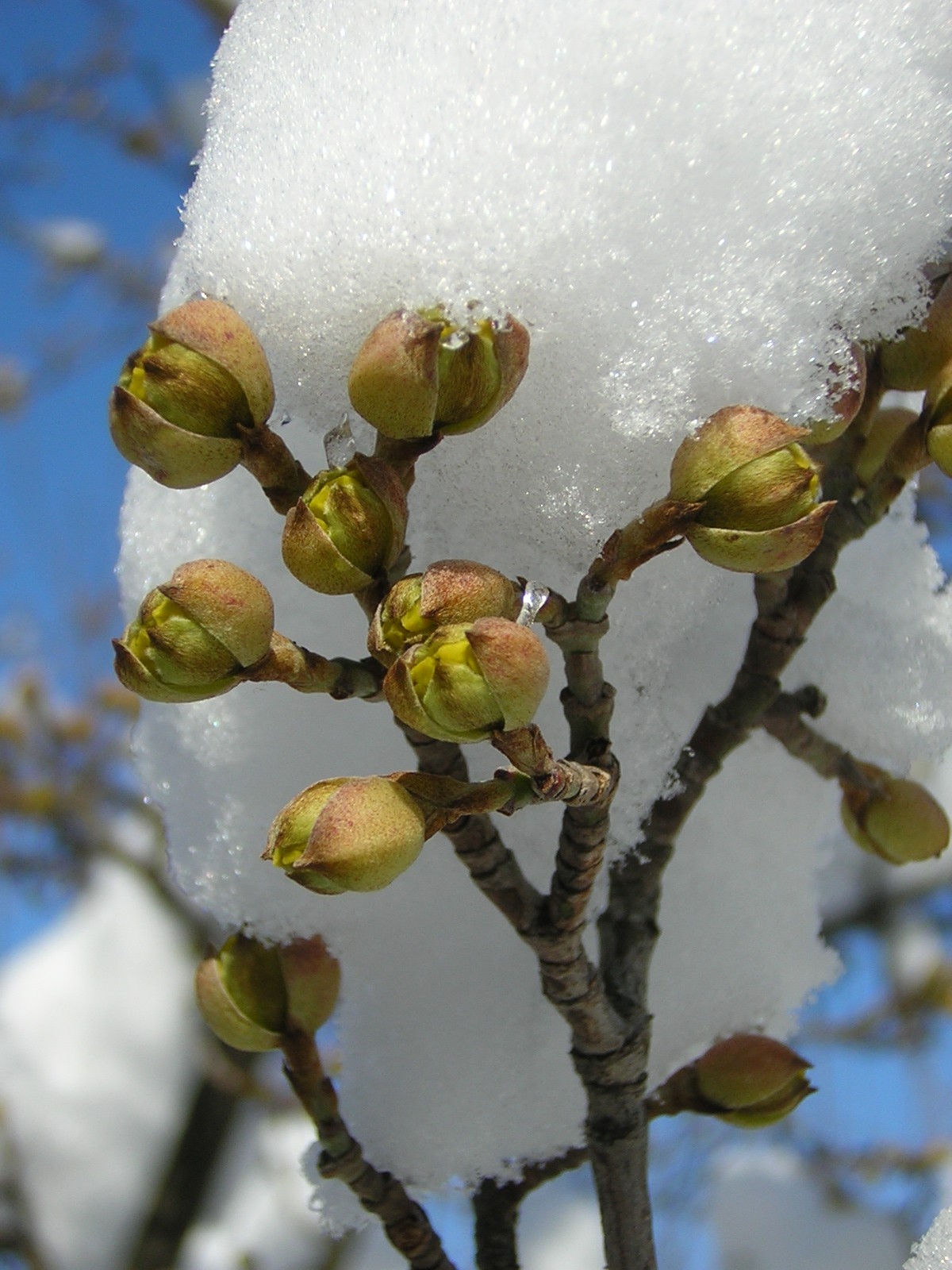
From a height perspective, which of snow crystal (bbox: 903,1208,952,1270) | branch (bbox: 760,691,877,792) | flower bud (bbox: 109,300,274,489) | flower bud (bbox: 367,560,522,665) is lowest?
snow crystal (bbox: 903,1208,952,1270)

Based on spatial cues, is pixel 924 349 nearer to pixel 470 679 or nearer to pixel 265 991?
pixel 470 679

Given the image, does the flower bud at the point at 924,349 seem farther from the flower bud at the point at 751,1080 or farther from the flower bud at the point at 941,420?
the flower bud at the point at 751,1080

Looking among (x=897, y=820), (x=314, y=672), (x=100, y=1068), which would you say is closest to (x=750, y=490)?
(x=314, y=672)

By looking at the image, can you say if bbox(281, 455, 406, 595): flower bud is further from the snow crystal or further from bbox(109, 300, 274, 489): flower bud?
the snow crystal

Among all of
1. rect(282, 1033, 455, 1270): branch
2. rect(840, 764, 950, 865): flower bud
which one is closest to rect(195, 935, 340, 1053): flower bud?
rect(282, 1033, 455, 1270): branch

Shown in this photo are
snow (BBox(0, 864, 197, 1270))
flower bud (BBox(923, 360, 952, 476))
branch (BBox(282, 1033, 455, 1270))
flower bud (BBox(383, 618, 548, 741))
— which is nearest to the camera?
flower bud (BBox(383, 618, 548, 741))

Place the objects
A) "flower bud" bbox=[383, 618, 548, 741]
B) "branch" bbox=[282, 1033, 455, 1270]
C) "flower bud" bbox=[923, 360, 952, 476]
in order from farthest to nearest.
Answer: "branch" bbox=[282, 1033, 455, 1270] < "flower bud" bbox=[923, 360, 952, 476] < "flower bud" bbox=[383, 618, 548, 741]

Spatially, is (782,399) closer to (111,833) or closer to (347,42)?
(347,42)

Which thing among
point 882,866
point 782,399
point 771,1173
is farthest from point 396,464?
point 882,866
